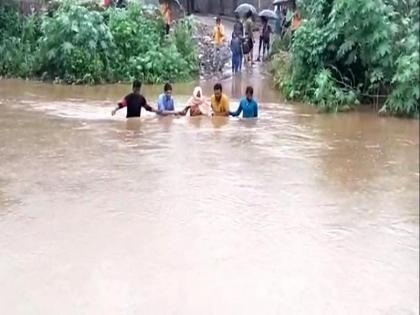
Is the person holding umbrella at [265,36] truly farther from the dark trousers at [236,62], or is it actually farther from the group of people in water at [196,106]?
the group of people in water at [196,106]

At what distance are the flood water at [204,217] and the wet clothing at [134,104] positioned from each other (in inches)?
9.4

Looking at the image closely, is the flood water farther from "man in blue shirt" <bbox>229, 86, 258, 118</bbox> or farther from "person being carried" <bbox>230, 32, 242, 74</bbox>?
"person being carried" <bbox>230, 32, 242, 74</bbox>

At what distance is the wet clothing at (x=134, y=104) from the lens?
1568cm

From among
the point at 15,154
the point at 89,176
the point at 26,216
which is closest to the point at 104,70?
the point at 15,154

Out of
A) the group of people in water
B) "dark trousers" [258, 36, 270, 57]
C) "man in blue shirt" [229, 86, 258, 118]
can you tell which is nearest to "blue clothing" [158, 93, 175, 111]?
the group of people in water

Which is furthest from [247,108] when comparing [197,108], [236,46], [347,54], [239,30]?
[239,30]

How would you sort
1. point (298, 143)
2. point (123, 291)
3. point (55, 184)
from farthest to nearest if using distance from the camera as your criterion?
point (298, 143) → point (55, 184) → point (123, 291)

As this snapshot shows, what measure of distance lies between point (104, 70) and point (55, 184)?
39.3 feet

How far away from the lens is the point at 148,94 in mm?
20781

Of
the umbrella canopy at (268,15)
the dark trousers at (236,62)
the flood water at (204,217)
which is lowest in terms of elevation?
the flood water at (204,217)

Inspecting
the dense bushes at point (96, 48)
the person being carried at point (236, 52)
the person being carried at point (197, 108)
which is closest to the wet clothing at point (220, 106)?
the person being carried at point (197, 108)

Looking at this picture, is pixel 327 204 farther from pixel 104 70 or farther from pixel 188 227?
pixel 104 70

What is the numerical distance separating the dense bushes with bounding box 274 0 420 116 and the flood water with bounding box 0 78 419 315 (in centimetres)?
193

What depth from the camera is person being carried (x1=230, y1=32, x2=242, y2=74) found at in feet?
77.2
